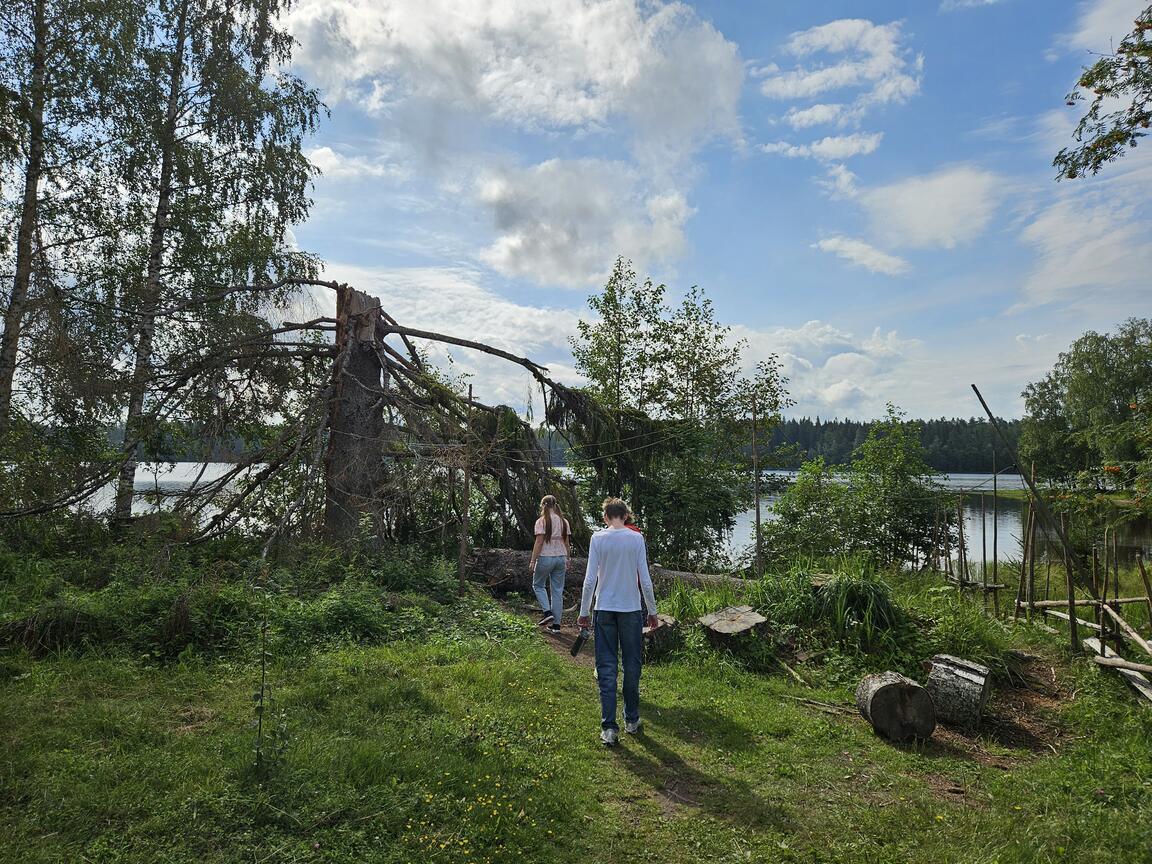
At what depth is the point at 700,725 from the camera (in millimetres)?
5840

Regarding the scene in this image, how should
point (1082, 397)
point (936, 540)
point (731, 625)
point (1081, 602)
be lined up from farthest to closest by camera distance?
1. point (1082, 397)
2. point (936, 540)
3. point (1081, 602)
4. point (731, 625)

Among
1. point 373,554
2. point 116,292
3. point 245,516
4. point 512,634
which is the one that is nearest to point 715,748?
point 512,634

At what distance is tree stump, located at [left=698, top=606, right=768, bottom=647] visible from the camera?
788cm

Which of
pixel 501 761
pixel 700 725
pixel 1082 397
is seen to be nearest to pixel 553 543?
pixel 700 725

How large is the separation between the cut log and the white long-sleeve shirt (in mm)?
2856

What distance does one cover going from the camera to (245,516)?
33.8 ft

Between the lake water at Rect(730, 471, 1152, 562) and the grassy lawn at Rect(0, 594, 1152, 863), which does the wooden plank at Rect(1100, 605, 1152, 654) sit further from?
the lake water at Rect(730, 471, 1152, 562)

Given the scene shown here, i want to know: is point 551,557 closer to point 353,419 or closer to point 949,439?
point 353,419

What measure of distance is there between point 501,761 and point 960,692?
4.19 metres

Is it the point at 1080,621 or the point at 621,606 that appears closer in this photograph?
the point at 621,606

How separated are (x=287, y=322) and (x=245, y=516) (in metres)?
3.34

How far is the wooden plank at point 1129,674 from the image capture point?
19.9 feet

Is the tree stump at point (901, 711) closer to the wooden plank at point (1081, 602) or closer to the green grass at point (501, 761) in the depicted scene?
the green grass at point (501, 761)

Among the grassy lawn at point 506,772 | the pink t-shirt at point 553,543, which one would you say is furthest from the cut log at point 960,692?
the pink t-shirt at point 553,543
